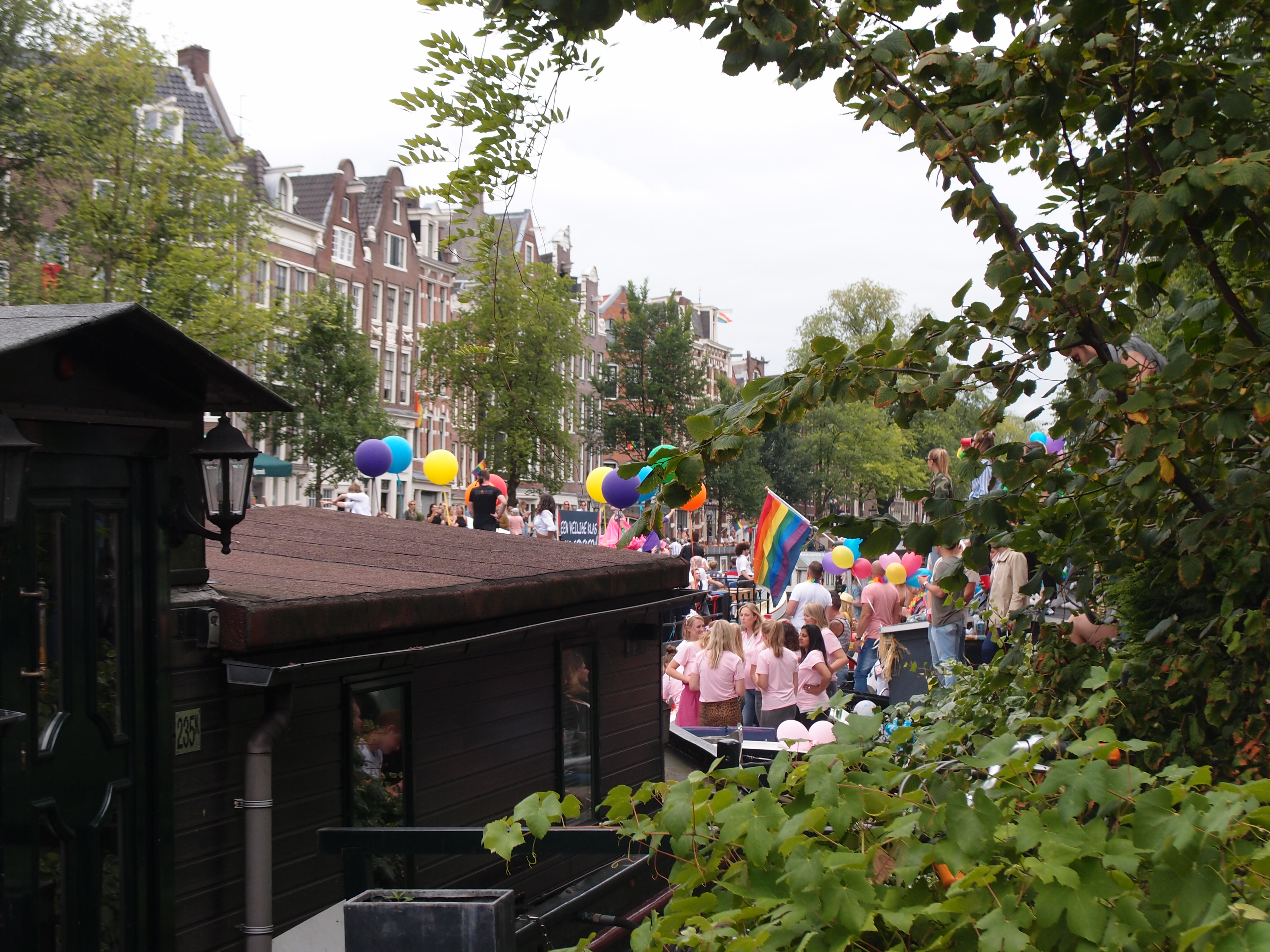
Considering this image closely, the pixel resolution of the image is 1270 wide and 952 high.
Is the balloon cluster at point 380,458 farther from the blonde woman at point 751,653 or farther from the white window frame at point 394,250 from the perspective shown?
the white window frame at point 394,250

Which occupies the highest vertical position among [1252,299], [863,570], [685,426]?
[1252,299]

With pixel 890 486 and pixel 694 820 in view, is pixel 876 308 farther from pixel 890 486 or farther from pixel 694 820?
pixel 694 820

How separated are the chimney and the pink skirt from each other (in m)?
37.5

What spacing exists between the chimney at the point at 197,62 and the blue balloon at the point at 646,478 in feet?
143

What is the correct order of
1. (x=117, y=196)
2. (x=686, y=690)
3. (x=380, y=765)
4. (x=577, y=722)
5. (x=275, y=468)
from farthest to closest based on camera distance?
(x=275, y=468)
(x=117, y=196)
(x=686, y=690)
(x=577, y=722)
(x=380, y=765)

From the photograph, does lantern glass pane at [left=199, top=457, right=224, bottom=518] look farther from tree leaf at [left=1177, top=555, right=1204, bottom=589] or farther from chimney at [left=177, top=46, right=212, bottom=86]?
chimney at [left=177, top=46, right=212, bottom=86]

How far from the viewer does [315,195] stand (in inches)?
1975

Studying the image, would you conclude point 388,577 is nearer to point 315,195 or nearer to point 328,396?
point 328,396

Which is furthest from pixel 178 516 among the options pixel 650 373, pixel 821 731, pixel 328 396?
pixel 650 373

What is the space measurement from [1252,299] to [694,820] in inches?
116

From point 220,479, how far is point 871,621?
10.5m

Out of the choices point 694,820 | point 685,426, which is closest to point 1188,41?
point 685,426

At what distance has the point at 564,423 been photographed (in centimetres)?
4188

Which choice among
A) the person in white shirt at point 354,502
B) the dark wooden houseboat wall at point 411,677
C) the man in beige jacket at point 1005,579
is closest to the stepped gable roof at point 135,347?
the dark wooden houseboat wall at point 411,677
